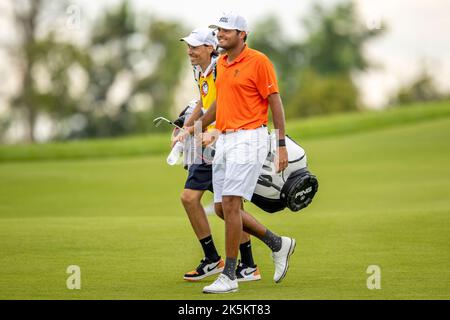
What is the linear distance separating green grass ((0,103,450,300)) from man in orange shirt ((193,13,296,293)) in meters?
0.57

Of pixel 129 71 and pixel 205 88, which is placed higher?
pixel 129 71

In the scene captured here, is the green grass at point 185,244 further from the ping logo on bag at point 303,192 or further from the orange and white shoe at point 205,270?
the ping logo on bag at point 303,192

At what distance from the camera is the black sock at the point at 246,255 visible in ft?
31.6

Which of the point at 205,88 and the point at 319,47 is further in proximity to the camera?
the point at 319,47

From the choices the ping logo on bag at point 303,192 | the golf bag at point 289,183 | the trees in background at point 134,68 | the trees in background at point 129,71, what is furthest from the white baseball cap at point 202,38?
the trees in background at point 129,71

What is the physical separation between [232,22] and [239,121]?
812mm

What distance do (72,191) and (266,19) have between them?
64578mm

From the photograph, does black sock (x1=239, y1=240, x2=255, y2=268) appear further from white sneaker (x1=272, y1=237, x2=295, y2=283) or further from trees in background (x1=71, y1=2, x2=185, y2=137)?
trees in background (x1=71, y1=2, x2=185, y2=137)

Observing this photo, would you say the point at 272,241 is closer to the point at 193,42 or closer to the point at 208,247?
the point at 208,247

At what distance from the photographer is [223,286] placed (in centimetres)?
871

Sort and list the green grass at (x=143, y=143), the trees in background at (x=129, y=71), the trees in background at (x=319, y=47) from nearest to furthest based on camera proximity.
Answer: the green grass at (x=143, y=143) < the trees in background at (x=129, y=71) < the trees in background at (x=319, y=47)

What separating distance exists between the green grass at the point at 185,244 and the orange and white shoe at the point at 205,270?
9cm

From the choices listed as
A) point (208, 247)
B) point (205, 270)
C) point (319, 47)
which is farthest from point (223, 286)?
point (319, 47)
